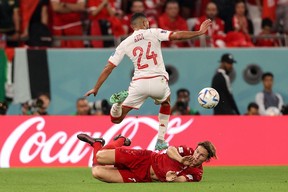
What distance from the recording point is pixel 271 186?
15305mm

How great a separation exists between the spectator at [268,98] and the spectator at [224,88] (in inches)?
21.8

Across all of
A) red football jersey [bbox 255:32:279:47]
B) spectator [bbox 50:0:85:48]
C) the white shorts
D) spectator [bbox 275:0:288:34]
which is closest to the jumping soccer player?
the white shorts

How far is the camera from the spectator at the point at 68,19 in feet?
78.5

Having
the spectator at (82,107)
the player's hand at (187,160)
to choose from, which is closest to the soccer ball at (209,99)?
the player's hand at (187,160)

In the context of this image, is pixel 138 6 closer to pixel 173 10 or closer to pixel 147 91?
pixel 173 10

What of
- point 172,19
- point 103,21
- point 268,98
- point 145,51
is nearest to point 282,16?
point 268,98

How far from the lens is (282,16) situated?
25.2m

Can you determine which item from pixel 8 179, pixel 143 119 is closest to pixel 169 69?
pixel 143 119

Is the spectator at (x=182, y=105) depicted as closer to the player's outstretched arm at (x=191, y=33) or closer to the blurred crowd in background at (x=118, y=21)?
the blurred crowd in background at (x=118, y=21)

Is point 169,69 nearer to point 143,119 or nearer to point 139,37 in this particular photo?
point 143,119

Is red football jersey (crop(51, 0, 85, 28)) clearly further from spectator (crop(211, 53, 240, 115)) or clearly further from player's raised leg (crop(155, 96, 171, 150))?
player's raised leg (crop(155, 96, 171, 150))

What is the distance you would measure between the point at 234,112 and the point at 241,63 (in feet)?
4.84

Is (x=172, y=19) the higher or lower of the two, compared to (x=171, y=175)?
higher

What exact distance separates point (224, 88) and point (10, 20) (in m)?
4.70
